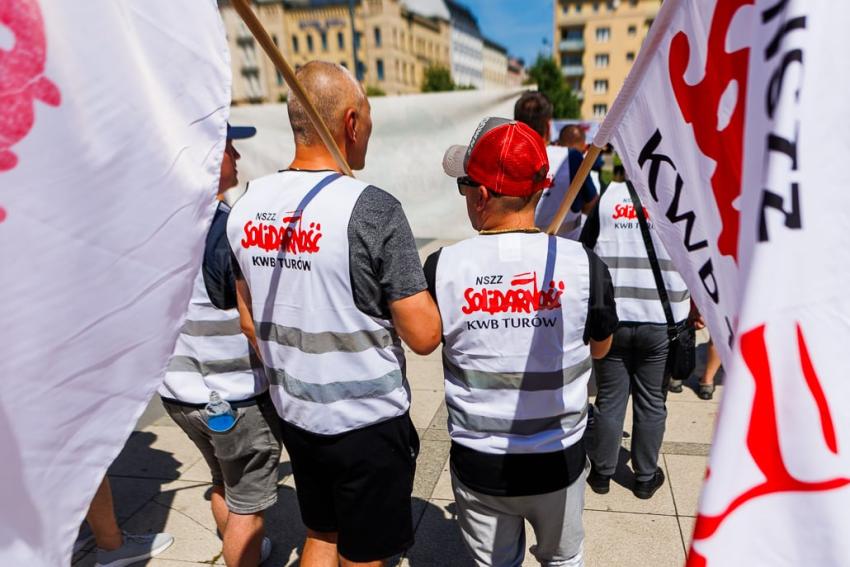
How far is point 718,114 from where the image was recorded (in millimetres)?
1104

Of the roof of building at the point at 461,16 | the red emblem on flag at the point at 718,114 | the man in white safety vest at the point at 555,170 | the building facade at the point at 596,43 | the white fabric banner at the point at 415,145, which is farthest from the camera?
the roof of building at the point at 461,16

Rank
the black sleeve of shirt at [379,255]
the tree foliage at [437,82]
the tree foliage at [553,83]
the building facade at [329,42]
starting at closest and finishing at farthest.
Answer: the black sleeve of shirt at [379,255] → the tree foliage at [553,83] → the tree foliage at [437,82] → the building facade at [329,42]

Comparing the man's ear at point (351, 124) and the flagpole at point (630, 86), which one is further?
the man's ear at point (351, 124)

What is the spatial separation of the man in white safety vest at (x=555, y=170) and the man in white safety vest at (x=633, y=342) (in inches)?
20.3

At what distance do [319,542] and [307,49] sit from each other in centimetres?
6523

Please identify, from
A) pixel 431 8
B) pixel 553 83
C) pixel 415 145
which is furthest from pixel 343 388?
pixel 431 8

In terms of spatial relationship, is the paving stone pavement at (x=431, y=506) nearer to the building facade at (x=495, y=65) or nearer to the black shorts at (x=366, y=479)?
the black shorts at (x=366, y=479)

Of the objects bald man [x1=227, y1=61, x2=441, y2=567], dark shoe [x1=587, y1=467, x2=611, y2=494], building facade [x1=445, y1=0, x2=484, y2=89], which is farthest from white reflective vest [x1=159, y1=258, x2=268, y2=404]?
building facade [x1=445, y1=0, x2=484, y2=89]

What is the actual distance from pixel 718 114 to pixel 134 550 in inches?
117

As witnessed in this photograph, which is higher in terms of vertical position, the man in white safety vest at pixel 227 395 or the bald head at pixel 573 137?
the bald head at pixel 573 137

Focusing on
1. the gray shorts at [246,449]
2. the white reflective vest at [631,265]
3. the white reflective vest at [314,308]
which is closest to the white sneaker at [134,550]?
the gray shorts at [246,449]

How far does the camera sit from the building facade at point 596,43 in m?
57.2

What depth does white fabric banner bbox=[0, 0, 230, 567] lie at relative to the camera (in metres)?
0.86

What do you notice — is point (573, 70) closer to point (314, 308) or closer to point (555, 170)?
point (555, 170)
